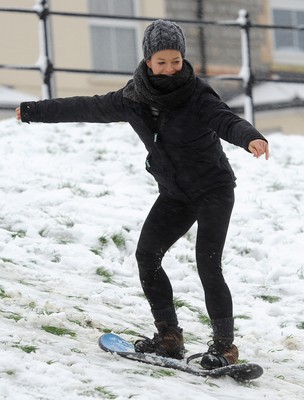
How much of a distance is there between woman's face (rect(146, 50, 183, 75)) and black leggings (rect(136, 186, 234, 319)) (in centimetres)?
62

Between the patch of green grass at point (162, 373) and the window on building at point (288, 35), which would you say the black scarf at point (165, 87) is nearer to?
the patch of green grass at point (162, 373)

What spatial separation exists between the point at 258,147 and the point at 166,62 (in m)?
0.68

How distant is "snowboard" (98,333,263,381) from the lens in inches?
205

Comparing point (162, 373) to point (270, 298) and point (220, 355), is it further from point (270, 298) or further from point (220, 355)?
point (270, 298)

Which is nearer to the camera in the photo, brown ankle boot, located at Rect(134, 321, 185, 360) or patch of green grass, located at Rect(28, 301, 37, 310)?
brown ankle boot, located at Rect(134, 321, 185, 360)

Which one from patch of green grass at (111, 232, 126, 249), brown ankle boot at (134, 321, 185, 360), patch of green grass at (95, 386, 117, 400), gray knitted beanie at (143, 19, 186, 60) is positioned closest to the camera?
patch of green grass at (95, 386, 117, 400)

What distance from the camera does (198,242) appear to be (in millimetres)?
5457

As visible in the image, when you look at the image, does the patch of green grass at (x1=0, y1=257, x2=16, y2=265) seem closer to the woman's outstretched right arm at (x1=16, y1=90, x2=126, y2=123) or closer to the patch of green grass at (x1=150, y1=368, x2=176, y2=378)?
the woman's outstretched right arm at (x1=16, y1=90, x2=126, y2=123)

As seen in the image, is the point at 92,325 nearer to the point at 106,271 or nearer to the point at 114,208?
the point at 106,271

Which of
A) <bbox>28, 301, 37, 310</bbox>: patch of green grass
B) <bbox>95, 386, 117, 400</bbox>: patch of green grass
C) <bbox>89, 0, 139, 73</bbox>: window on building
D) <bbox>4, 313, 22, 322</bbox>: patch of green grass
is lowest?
<bbox>95, 386, 117, 400</bbox>: patch of green grass

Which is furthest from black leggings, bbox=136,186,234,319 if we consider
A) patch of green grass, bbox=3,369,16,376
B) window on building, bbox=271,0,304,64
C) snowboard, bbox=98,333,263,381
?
window on building, bbox=271,0,304,64

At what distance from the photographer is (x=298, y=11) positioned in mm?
21266

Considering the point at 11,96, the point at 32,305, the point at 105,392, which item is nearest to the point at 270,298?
the point at 32,305

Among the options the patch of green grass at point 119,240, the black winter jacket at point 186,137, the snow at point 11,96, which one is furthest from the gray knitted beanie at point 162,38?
the snow at point 11,96
